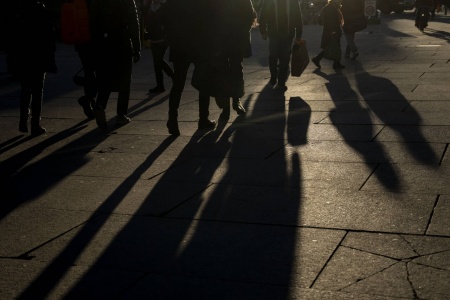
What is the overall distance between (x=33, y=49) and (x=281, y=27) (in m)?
4.74

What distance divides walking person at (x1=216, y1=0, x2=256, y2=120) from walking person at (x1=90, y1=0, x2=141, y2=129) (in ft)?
3.53

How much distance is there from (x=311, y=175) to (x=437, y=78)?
7384 millimetres

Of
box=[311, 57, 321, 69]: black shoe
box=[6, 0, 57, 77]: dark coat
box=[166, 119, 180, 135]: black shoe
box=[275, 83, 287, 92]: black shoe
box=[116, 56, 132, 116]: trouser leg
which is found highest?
box=[6, 0, 57, 77]: dark coat

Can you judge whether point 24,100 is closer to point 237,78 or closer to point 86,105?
point 86,105

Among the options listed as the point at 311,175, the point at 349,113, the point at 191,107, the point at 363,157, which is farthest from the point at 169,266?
the point at 191,107

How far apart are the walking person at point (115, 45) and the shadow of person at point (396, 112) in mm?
3031

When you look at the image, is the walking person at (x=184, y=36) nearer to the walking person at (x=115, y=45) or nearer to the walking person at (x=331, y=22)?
the walking person at (x=115, y=45)

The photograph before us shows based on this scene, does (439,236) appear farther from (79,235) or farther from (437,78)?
(437,78)

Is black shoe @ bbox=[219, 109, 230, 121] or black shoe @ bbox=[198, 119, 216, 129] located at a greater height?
black shoe @ bbox=[198, 119, 216, 129]

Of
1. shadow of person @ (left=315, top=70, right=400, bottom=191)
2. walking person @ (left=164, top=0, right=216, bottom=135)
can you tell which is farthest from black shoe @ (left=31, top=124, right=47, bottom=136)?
shadow of person @ (left=315, top=70, right=400, bottom=191)

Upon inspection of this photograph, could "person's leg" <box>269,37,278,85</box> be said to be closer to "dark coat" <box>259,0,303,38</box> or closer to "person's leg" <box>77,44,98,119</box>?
"dark coat" <box>259,0,303,38</box>

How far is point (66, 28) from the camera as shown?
421 inches

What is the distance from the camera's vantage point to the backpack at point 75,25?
421 inches

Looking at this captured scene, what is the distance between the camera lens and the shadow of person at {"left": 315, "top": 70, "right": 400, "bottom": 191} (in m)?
7.44
